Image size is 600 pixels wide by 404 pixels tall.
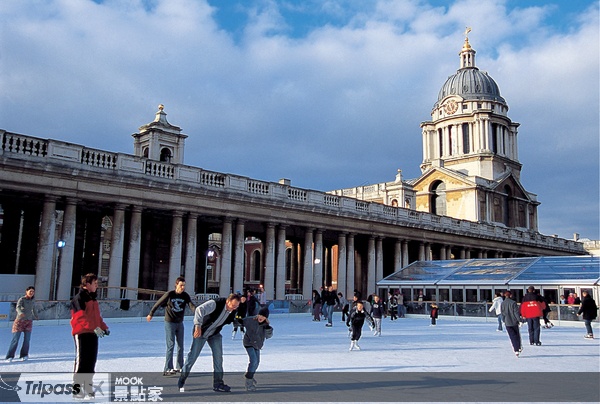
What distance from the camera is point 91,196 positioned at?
1053 inches

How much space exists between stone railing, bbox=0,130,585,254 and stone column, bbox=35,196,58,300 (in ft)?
7.28

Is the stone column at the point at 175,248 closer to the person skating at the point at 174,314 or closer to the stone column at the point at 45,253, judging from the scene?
the stone column at the point at 45,253

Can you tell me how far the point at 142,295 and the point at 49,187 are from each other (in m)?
Answer: 8.43

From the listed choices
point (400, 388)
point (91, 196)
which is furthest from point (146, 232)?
point (400, 388)

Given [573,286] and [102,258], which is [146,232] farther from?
[102,258]

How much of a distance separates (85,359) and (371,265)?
111 ft

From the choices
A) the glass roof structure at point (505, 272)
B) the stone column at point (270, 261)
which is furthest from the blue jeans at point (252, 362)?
the glass roof structure at point (505, 272)

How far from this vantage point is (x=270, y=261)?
3394 centimetres

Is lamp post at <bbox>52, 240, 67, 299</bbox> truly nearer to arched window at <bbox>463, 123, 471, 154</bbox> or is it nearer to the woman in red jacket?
the woman in red jacket

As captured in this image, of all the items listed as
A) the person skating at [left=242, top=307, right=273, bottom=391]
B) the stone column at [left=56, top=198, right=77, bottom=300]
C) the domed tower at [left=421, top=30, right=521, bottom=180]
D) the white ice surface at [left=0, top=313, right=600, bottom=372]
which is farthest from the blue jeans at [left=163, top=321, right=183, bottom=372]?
the domed tower at [left=421, top=30, right=521, bottom=180]

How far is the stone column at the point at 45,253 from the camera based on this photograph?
24.8 meters

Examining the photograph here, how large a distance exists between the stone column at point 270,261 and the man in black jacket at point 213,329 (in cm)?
2406

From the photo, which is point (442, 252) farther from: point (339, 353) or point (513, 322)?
point (339, 353)

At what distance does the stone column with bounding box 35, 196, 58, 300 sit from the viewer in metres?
24.8
